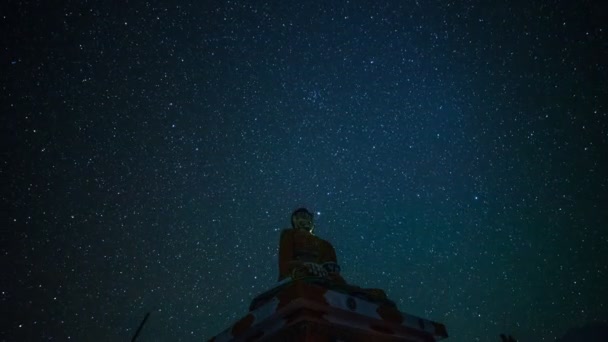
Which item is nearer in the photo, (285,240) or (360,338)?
(360,338)

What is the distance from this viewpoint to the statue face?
5.69m

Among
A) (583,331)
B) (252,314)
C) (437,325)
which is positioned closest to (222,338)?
(252,314)

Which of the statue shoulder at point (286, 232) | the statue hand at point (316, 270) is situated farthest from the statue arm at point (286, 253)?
the statue hand at point (316, 270)

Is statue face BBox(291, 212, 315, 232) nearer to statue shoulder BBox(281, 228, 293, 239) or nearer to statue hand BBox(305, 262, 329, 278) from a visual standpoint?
statue shoulder BBox(281, 228, 293, 239)

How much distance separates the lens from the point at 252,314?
3.09 metres

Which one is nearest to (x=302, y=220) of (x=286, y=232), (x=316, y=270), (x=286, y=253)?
(x=286, y=232)

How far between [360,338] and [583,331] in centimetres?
7252

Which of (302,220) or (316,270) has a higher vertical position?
(302,220)

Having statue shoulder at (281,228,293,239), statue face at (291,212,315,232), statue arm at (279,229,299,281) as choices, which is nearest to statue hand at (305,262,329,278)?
statue arm at (279,229,299,281)

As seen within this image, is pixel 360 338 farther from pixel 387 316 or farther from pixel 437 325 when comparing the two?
pixel 437 325

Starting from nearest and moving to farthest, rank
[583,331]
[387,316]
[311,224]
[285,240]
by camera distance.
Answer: [387,316] → [285,240] → [311,224] → [583,331]

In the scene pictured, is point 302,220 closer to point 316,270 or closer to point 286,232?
point 286,232

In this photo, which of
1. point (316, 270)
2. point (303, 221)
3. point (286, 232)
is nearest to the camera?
point (316, 270)

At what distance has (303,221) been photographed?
5.71 m
